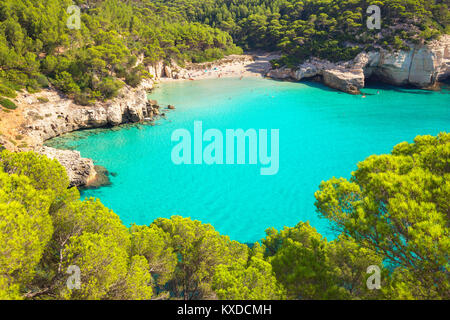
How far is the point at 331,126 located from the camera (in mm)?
29984

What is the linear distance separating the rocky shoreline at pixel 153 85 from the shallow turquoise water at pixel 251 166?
2043mm

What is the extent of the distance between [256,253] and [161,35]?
60385mm

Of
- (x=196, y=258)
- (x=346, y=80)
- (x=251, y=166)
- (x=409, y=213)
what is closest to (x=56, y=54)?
(x=251, y=166)

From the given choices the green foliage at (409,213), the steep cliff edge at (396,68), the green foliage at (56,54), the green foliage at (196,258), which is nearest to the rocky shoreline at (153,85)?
the steep cliff edge at (396,68)

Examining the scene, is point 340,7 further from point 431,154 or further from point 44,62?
point 431,154

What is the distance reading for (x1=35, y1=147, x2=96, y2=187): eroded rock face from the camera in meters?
17.0

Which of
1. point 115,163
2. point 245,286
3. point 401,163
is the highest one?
point 401,163

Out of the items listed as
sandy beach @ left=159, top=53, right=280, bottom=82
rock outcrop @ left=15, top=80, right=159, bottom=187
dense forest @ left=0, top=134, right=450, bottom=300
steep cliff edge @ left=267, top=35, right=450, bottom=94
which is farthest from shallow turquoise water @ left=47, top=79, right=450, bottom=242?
sandy beach @ left=159, top=53, right=280, bottom=82

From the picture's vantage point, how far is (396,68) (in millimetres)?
45812

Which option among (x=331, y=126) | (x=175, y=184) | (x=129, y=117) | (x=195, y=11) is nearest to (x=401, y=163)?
(x=175, y=184)

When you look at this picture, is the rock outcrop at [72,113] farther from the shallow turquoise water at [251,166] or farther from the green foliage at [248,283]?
the green foliage at [248,283]

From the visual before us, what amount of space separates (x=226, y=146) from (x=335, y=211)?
17.6 metres

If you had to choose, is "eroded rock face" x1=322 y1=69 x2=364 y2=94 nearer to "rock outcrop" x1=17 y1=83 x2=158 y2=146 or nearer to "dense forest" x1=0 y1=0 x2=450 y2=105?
"dense forest" x1=0 y1=0 x2=450 y2=105

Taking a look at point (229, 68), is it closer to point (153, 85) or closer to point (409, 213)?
point (153, 85)
